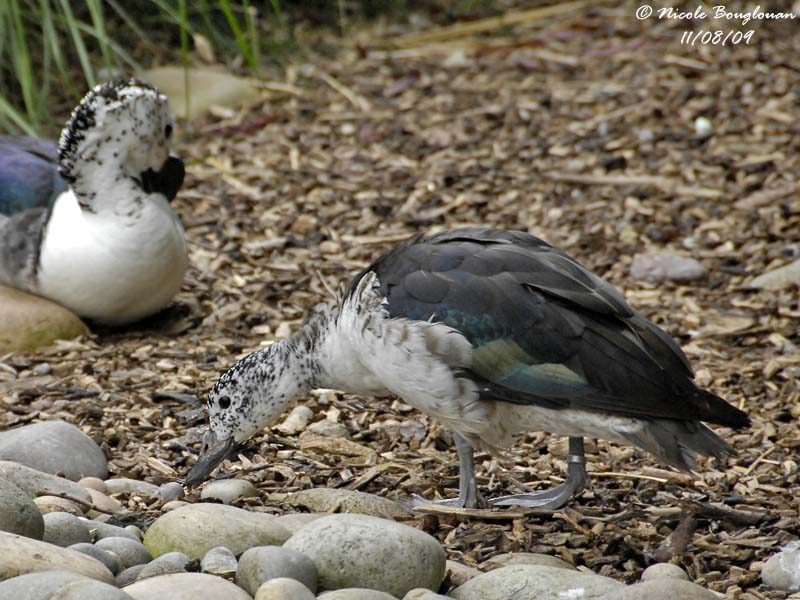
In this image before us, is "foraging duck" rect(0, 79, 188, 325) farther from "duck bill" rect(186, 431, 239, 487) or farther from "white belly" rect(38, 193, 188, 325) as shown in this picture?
"duck bill" rect(186, 431, 239, 487)

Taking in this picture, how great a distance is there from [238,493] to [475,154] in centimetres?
375

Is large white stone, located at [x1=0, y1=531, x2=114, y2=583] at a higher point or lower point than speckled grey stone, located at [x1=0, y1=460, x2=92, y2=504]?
higher

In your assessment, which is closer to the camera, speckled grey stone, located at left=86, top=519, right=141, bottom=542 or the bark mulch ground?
speckled grey stone, located at left=86, top=519, right=141, bottom=542

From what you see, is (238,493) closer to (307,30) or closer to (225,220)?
(225,220)

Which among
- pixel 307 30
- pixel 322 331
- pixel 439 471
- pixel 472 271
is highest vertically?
pixel 307 30

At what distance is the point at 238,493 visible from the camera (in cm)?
412

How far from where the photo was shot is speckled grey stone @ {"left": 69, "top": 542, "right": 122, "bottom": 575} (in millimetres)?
3346

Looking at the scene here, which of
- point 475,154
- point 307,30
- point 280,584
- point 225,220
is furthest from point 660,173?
point 280,584

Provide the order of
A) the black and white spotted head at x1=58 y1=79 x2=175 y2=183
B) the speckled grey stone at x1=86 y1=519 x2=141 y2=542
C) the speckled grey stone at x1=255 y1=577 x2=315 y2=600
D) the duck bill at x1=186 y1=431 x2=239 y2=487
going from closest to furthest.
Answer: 1. the speckled grey stone at x1=255 y1=577 x2=315 y2=600
2. the speckled grey stone at x1=86 y1=519 x2=141 y2=542
3. the duck bill at x1=186 y1=431 x2=239 y2=487
4. the black and white spotted head at x1=58 y1=79 x2=175 y2=183

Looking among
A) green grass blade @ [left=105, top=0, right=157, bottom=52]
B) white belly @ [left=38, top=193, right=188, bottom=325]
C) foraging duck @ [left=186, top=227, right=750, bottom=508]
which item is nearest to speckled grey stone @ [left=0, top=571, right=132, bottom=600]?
foraging duck @ [left=186, top=227, right=750, bottom=508]

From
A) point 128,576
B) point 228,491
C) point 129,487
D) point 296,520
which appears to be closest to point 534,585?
point 296,520

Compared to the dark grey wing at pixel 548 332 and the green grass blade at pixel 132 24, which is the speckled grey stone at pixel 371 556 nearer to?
the dark grey wing at pixel 548 332

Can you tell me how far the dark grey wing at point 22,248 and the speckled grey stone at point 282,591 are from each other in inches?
113

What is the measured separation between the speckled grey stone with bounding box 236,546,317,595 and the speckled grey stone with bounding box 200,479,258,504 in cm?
79
